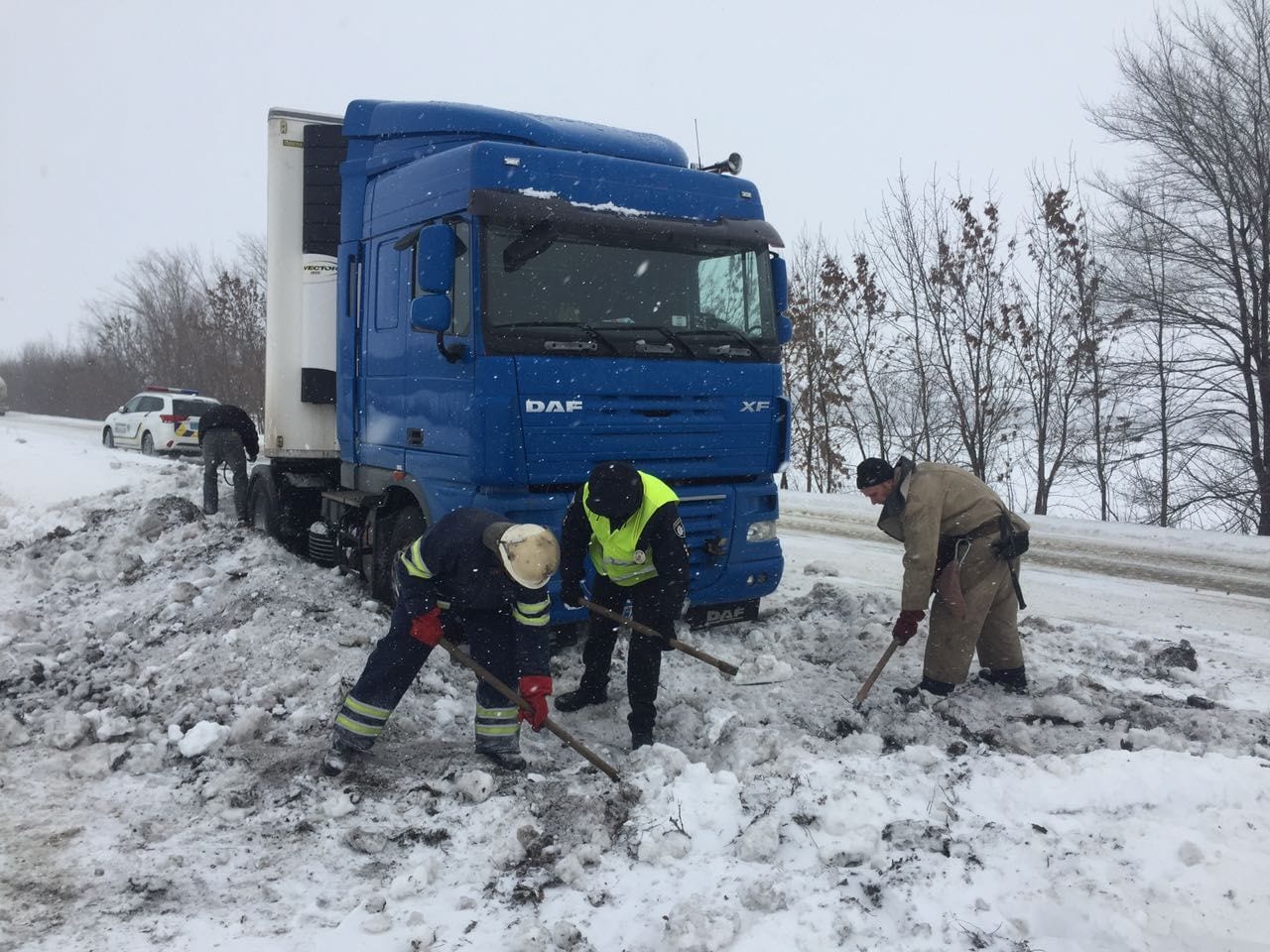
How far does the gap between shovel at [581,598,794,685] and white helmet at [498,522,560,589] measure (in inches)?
33.4

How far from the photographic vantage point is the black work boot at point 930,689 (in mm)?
5570

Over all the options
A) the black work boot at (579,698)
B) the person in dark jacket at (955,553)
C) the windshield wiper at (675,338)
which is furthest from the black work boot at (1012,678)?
the windshield wiper at (675,338)

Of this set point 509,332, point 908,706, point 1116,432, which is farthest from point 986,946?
point 1116,432

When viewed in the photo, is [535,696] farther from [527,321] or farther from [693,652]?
[527,321]

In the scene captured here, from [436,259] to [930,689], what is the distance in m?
3.71

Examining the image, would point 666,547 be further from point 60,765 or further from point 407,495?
point 60,765

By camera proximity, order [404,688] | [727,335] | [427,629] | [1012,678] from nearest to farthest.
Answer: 1. [427,629]
2. [404,688]
3. [1012,678]
4. [727,335]

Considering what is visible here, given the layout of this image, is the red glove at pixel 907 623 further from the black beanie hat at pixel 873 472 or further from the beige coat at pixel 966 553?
the black beanie hat at pixel 873 472

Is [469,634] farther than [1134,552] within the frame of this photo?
No

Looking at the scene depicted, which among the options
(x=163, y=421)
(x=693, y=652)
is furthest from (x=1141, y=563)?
(x=163, y=421)

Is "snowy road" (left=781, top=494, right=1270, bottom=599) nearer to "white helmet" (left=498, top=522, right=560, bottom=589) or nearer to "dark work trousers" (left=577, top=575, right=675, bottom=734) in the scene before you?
"dark work trousers" (left=577, top=575, right=675, bottom=734)

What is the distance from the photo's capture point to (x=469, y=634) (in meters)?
4.96

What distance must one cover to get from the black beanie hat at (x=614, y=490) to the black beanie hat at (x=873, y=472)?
138 centimetres

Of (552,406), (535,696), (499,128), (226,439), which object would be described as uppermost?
(499,128)
